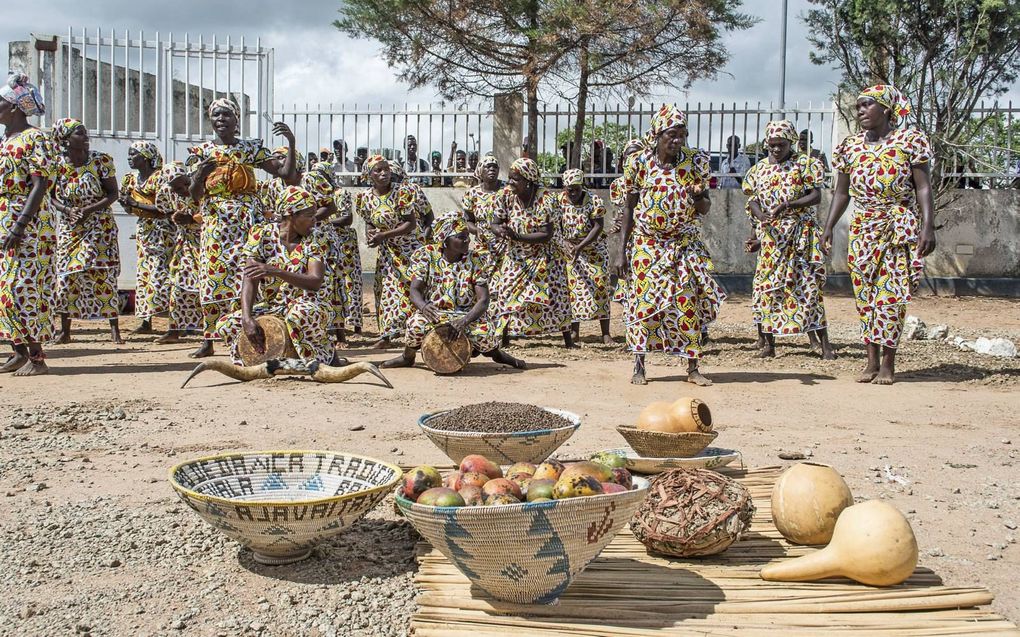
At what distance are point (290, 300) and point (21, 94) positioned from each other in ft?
8.58

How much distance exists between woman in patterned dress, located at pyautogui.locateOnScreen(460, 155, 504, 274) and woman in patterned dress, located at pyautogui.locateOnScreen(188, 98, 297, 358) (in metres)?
2.52

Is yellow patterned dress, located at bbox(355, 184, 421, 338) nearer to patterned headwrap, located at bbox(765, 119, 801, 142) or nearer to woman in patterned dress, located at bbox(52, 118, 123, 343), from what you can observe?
woman in patterned dress, located at bbox(52, 118, 123, 343)

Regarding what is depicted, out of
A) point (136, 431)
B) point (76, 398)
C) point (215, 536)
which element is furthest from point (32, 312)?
point (215, 536)

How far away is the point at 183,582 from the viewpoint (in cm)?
349

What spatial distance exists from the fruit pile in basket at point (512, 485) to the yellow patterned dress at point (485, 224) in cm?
708

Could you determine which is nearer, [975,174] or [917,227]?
[917,227]

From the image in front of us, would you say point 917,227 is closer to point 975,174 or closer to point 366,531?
point 366,531

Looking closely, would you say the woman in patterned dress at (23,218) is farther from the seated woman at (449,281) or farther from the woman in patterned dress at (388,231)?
the woman in patterned dress at (388,231)

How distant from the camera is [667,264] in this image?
7.95m

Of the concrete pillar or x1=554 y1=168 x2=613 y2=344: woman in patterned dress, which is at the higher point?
the concrete pillar

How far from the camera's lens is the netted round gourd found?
3500 millimetres

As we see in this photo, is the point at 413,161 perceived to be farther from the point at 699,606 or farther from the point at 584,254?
the point at 699,606

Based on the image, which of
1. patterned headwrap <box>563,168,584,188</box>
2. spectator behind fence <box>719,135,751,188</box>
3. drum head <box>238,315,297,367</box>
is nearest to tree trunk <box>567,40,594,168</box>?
spectator behind fence <box>719,135,751,188</box>

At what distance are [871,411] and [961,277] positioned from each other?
10.6 m
